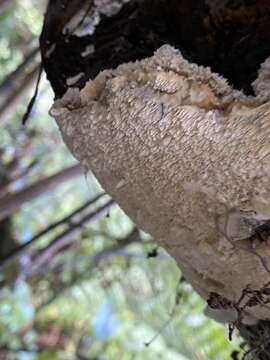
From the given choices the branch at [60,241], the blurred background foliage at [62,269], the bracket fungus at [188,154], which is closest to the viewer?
the bracket fungus at [188,154]

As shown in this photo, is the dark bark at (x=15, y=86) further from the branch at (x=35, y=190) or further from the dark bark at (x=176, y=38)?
the dark bark at (x=176, y=38)

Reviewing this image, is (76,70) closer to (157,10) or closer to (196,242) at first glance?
(157,10)

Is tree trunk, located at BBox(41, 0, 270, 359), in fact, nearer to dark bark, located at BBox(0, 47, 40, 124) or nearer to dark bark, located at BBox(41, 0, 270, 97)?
dark bark, located at BBox(41, 0, 270, 97)

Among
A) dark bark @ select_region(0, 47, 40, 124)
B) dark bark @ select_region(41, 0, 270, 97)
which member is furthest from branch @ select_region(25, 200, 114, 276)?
dark bark @ select_region(41, 0, 270, 97)

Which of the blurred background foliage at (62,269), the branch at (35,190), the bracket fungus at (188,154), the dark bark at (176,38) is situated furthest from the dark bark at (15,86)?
the bracket fungus at (188,154)

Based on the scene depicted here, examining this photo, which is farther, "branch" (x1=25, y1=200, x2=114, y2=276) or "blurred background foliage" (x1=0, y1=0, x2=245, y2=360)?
"blurred background foliage" (x1=0, y1=0, x2=245, y2=360)

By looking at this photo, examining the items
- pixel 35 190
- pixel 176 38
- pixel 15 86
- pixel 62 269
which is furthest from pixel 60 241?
pixel 176 38
